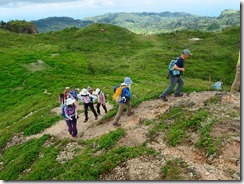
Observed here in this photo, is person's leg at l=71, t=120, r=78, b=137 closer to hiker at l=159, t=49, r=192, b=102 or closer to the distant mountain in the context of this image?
hiker at l=159, t=49, r=192, b=102

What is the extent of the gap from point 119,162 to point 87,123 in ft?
32.2

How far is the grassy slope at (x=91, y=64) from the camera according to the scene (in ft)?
124

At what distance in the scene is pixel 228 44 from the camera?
7925 centimetres

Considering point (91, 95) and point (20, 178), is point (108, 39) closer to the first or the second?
point (91, 95)

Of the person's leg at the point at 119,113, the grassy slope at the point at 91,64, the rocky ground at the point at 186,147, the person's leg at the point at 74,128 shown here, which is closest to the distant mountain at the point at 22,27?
the grassy slope at the point at 91,64

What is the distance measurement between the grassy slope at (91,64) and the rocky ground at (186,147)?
353 centimetres

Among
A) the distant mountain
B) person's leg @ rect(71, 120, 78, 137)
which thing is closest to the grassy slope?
person's leg @ rect(71, 120, 78, 137)

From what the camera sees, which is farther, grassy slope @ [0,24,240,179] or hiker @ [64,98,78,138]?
grassy slope @ [0,24,240,179]

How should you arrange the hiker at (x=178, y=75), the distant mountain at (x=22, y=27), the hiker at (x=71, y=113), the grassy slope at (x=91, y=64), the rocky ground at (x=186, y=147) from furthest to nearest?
1. the distant mountain at (x=22, y=27)
2. the grassy slope at (x=91, y=64)
3. the hiker at (x=71, y=113)
4. the hiker at (x=178, y=75)
5. the rocky ground at (x=186, y=147)

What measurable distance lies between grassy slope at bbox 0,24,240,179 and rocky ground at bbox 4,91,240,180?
353cm

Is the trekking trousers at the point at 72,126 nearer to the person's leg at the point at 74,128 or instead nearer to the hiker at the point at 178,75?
the person's leg at the point at 74,128

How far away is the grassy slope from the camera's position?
37812mm

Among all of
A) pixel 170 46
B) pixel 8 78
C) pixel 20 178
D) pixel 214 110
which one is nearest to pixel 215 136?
pixel 214 110

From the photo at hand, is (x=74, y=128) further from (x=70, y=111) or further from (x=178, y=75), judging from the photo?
(x=178, y=75)
